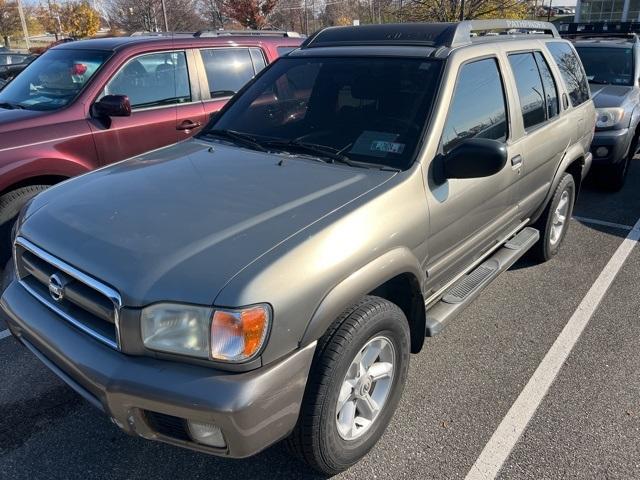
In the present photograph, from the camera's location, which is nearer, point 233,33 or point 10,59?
point 233,33

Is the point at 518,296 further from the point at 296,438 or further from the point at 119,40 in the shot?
the point at 119,40

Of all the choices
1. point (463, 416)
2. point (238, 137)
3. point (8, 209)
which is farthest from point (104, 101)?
point (463, 416)

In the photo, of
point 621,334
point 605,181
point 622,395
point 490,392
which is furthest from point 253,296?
point 605,181

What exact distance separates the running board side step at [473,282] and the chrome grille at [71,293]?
1.54 m

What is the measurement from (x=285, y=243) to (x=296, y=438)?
796 millimetres

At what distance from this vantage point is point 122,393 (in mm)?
1944

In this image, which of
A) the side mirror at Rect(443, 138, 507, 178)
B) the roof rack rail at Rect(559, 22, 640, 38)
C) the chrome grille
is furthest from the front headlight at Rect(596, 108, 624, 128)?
the chrome grille

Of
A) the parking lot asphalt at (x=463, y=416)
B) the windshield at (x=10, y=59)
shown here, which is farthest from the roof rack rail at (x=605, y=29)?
the windshield at (x=10, y=59)

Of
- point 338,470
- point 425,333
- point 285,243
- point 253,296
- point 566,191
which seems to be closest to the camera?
point 253,296

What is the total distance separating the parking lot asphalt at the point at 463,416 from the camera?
8.23ft

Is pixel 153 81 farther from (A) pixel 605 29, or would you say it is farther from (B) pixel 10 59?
(B) pixel 10 59

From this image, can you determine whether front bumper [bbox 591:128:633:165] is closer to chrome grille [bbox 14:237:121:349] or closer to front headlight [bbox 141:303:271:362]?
front headlight [bbox 141:303:271:362]

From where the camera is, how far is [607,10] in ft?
145

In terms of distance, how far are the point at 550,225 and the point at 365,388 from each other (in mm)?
2739
